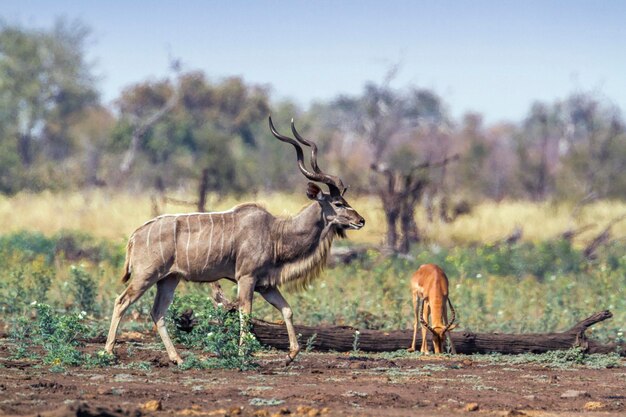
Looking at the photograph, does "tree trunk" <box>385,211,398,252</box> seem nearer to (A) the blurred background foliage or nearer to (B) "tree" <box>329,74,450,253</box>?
(B) "tree" <box>329,74,450,253</box>

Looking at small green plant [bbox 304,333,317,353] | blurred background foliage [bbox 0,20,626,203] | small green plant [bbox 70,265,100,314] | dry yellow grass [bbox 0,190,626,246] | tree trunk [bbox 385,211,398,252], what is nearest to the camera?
Result: small green plant [bbox 304,333,317,353]

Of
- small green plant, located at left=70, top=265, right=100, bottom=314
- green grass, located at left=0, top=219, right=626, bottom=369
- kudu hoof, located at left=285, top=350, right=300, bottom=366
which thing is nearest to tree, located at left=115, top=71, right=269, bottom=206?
green grass, located at left=0, top=219, right=626, bottom=369

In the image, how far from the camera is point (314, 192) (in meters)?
11.7

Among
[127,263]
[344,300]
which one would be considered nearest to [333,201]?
[127,263]

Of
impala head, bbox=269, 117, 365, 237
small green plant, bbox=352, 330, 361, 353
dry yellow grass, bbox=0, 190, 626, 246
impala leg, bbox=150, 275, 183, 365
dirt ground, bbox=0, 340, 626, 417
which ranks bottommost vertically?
dirt ground, bbox=0, 340, 626, 417

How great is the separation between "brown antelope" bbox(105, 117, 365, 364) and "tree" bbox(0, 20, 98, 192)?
29710 mm

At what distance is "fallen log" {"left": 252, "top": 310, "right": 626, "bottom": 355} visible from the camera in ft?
38.8

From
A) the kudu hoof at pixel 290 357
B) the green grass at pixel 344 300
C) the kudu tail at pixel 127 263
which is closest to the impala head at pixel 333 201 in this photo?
the green grass at pixel 344 300

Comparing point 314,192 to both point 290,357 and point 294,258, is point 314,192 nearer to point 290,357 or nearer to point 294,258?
point 294,258

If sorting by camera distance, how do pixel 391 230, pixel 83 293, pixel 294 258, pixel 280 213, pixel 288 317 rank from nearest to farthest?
pixel 288 317
pixel 294 258
pixel 83 293
pixel 391 230
pixel 280 213

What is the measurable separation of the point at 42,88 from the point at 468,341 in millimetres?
37067

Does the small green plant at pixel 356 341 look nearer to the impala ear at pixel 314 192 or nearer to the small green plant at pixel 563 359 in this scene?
the small green plant at pixel 563 359

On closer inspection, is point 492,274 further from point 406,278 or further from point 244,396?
point 244,396

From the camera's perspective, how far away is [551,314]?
14.4 m
